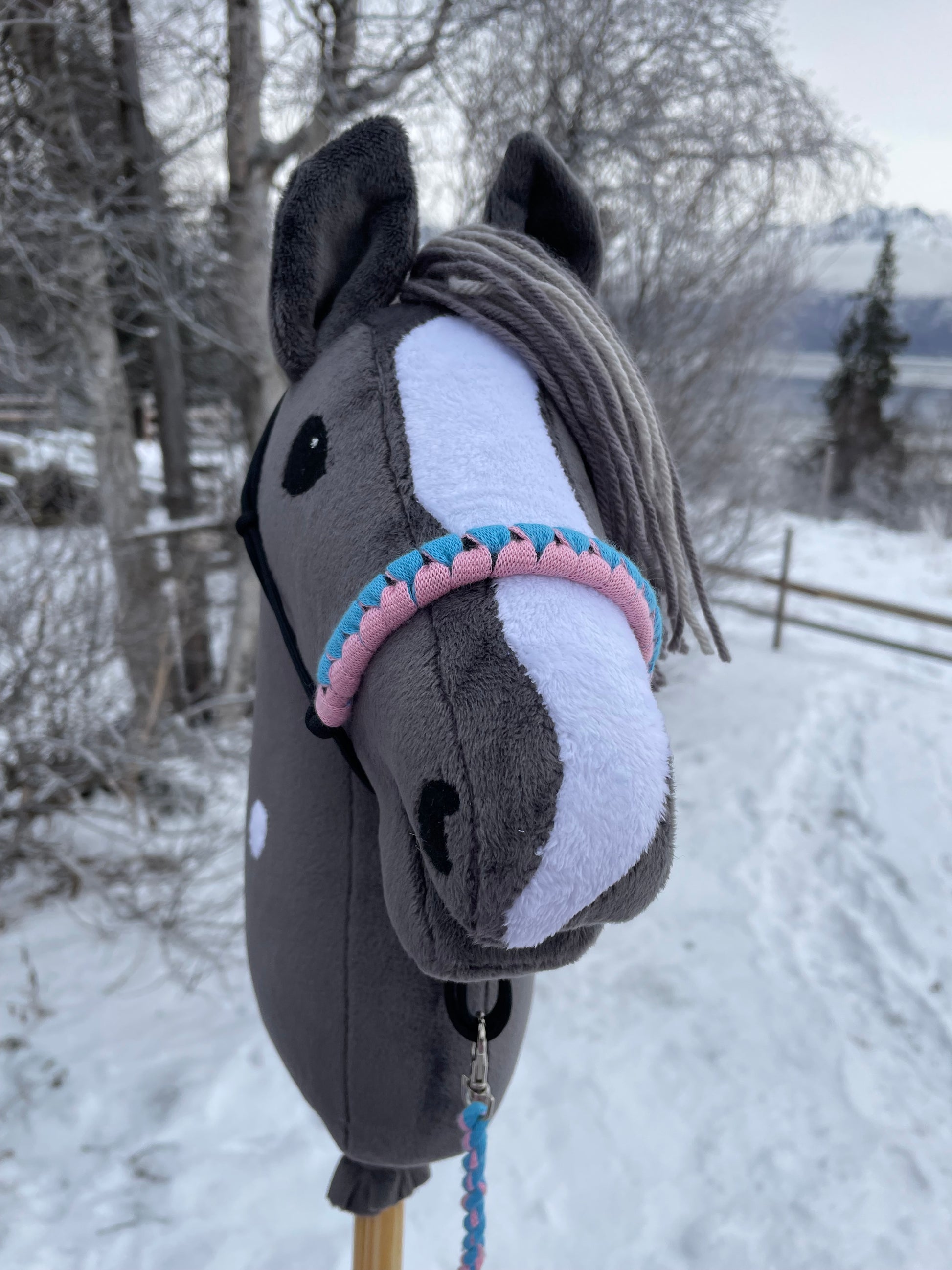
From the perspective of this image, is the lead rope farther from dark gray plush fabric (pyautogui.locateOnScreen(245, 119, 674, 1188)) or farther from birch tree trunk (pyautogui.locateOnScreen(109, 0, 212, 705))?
birch tree trunk (pyautogui.locateOnScreen(109, 0, 212, 705))

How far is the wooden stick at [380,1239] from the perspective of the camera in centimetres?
79

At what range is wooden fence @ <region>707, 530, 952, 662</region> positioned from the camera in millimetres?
4352

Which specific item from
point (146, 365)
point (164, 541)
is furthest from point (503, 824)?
point (146, 365)

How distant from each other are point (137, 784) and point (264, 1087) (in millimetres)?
1420

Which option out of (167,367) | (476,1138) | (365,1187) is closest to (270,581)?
(476,1138)

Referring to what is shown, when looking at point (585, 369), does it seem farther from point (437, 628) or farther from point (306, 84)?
point (306, 84)

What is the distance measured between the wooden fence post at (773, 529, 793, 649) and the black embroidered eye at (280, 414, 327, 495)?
4788 millimetres

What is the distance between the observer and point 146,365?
508cm

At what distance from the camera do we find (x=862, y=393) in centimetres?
1605

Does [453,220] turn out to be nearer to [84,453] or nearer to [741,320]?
[741,320]

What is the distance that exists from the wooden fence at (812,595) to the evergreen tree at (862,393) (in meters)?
12.1

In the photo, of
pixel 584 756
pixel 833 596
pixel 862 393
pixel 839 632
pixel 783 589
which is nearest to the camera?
pixel 584 756

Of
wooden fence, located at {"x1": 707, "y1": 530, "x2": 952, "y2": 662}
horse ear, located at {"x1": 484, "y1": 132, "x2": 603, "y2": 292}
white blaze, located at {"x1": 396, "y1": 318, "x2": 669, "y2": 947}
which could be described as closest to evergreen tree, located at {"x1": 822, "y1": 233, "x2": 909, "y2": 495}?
wooden fence, located at {"x1": 707, "y1": 530, "x2": 952, "y2": 662}

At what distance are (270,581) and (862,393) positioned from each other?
18.3 m
